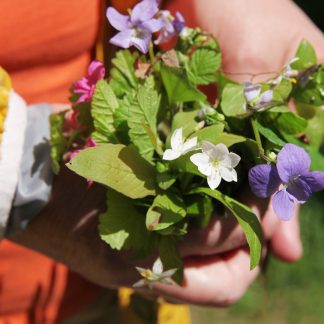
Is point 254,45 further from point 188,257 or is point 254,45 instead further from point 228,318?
point 228,318

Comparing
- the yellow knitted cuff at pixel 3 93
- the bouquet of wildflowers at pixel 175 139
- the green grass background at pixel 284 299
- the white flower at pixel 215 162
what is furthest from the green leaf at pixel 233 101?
the green grass background at pixel 284 299

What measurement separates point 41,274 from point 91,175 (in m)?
A: 0.42

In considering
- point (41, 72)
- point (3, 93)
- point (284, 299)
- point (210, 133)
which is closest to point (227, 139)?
point (210, 133)

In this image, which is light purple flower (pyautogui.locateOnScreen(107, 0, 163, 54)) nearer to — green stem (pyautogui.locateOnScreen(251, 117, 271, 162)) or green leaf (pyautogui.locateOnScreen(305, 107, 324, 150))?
green stem (pyautogui.locateOnScreen(251, 117, 271, 162))

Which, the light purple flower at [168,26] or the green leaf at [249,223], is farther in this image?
the light purple flower at [168,26]

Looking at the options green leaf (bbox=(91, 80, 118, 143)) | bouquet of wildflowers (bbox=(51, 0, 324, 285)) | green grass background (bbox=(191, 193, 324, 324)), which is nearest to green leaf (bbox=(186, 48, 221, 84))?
bouquet of wildflowers (bbox=(51, 0, 324, 285))

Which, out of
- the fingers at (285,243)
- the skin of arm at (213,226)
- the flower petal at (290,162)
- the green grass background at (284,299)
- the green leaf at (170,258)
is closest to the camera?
the flower petal at (290,162)

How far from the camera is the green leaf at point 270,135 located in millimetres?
572

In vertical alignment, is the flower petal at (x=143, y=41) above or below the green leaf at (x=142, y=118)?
above

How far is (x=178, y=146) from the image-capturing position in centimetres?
54

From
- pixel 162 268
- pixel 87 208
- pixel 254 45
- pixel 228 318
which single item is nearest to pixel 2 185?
pixel 87 208

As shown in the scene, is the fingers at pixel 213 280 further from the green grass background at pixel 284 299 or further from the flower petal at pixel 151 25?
the green grass background at pixel 284 299

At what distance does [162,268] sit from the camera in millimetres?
600

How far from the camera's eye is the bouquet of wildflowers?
1.70ft
